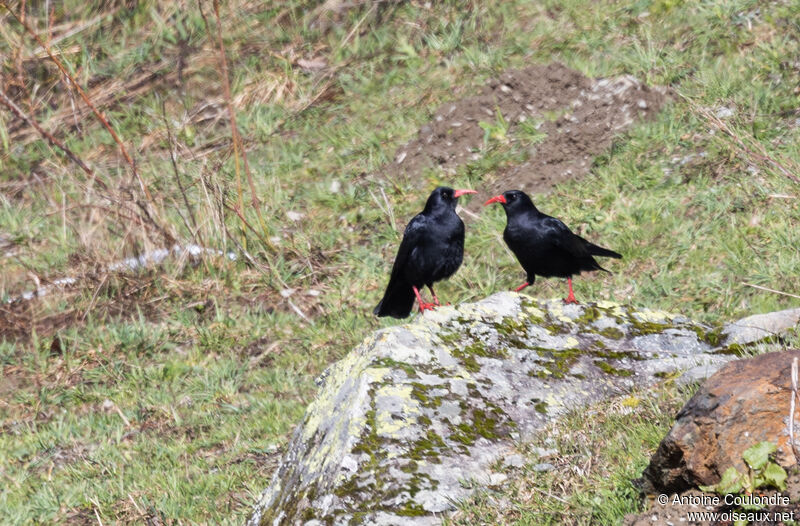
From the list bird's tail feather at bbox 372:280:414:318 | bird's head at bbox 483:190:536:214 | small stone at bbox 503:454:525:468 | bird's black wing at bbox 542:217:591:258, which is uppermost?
small stone at bbox 503:454:525:468

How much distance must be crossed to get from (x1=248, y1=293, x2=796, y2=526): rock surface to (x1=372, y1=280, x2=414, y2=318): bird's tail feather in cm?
166

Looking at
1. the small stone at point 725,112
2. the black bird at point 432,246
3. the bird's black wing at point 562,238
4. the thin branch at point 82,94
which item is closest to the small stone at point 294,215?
the thin branch at point 82,94

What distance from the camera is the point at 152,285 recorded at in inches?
284

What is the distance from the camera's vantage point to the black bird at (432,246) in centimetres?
543

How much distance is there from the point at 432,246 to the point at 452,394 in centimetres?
199

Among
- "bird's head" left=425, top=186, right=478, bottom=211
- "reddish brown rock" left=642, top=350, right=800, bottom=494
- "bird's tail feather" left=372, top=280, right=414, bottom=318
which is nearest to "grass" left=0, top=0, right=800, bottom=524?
"reddish brown rock" left=642, top=350, right=800, bottom=494

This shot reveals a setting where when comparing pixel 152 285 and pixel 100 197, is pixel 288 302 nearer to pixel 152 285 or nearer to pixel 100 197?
pixel 152 285

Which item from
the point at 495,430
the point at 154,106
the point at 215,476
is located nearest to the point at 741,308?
the point at 495,430

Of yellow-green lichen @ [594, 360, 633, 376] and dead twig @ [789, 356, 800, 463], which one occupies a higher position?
dead twig @ [789, 356, 800, 463]

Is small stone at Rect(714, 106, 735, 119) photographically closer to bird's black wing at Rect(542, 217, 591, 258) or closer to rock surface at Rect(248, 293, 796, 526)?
bird's black wing at Rect(542, 217, 591, 258)

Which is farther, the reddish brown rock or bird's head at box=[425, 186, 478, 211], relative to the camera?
bird's head at box=[425, 186, 478, 211]

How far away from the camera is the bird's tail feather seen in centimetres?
589

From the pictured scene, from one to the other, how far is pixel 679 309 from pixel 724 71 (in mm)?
2833

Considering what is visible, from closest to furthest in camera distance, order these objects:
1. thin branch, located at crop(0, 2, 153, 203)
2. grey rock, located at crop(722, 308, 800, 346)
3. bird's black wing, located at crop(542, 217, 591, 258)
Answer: grey rock, located at crop(722, 308, 800, 346)
bird's black wing, located at crop(542, 217, 591, 258)
thin branch, located at crop(0, 2, 153, 203)
